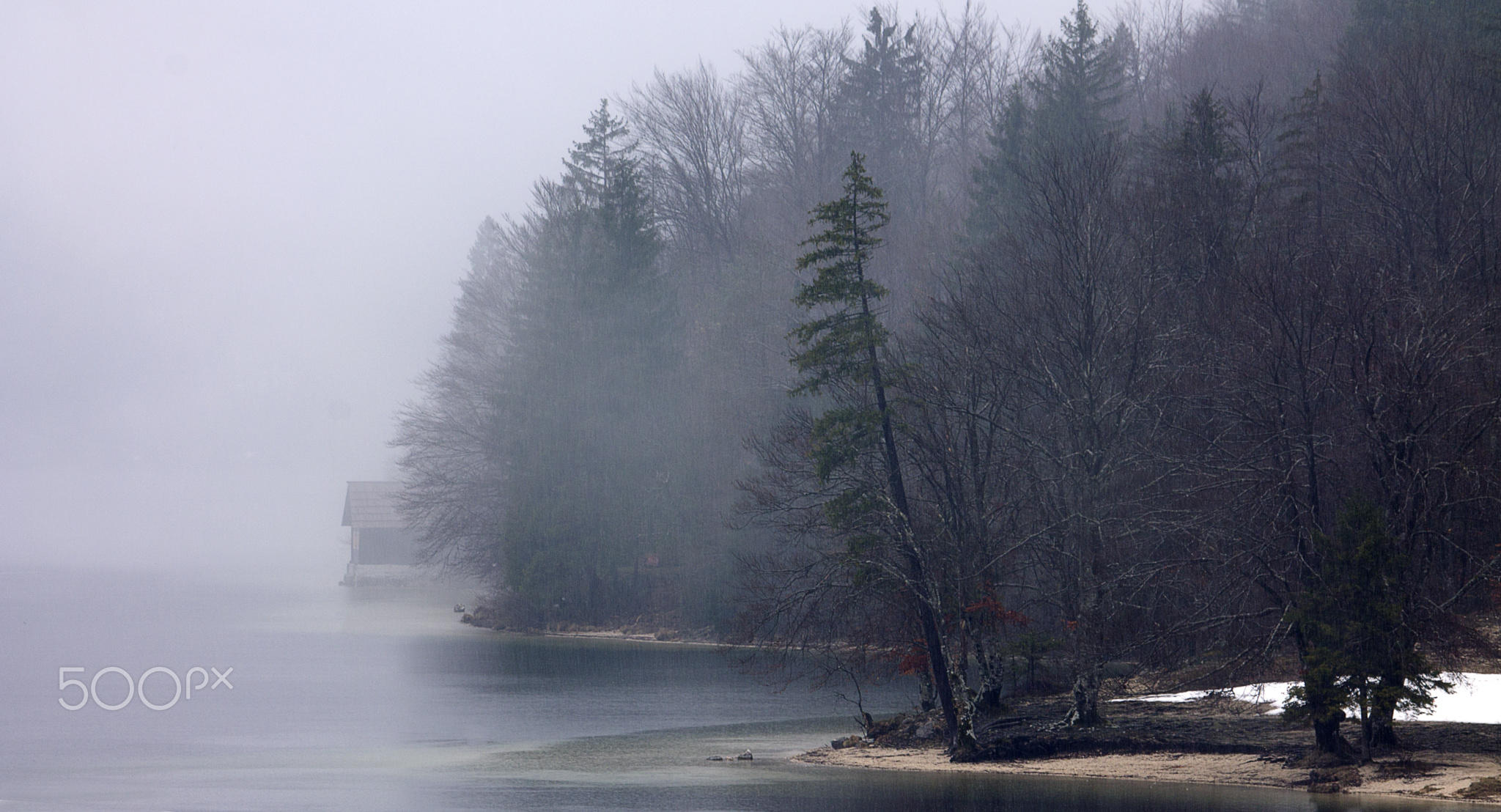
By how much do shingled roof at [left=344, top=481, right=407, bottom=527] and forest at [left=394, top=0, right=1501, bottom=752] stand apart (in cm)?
2876

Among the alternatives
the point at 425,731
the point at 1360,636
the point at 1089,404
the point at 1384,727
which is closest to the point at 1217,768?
the point at 1384,727

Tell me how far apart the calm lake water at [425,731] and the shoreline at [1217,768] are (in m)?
0.66

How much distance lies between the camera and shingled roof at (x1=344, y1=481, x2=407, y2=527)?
3145 inches

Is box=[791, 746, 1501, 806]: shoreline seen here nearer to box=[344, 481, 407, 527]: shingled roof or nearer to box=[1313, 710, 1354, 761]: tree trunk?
box=[1313, 710, 1354, 761]: tree trunk

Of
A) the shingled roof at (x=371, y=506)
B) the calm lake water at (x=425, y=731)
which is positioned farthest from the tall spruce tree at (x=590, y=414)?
the shingled roof at (x=371, y=506)

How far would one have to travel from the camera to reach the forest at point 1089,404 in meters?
21.7

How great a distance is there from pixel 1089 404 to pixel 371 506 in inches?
2513

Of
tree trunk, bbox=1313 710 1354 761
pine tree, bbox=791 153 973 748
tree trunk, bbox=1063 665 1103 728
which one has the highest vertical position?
pine tree, bbox=791 153 973 748

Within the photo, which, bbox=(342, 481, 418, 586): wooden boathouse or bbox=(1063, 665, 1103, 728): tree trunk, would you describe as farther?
bbox=(342, 481, 418, 586): wooden boathouse

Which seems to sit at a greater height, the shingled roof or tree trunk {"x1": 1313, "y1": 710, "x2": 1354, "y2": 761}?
the shingled roof

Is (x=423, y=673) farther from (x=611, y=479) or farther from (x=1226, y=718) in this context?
(x=1226, y=718)

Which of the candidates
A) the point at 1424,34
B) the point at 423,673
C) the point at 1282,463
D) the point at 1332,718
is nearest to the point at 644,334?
the point at 423,673

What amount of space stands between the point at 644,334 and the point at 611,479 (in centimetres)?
616

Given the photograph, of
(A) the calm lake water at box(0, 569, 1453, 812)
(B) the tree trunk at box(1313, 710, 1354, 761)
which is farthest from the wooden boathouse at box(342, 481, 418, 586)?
(B) the tree trunk at box(1313, 710, 1354, 761)
